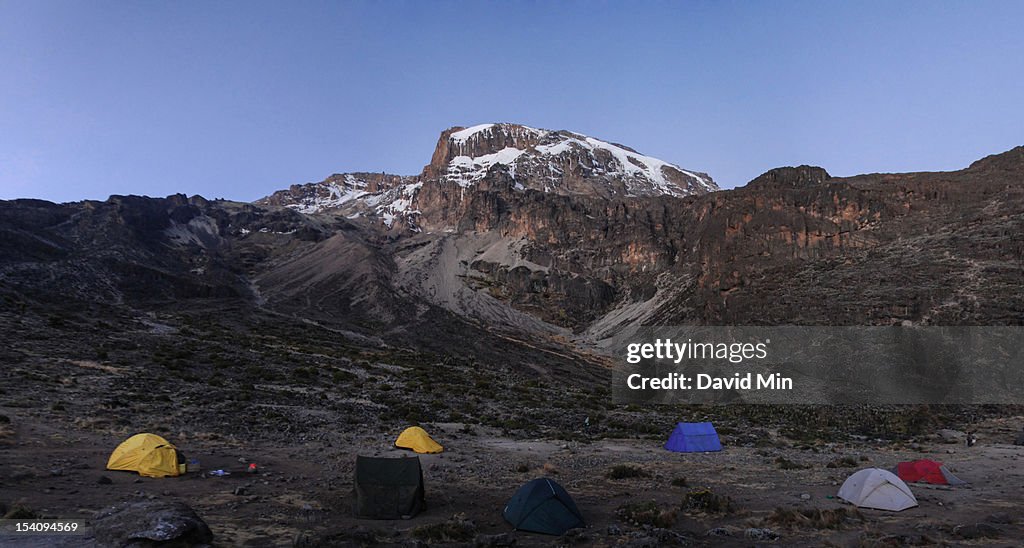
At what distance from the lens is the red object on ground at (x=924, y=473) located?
63.7ft

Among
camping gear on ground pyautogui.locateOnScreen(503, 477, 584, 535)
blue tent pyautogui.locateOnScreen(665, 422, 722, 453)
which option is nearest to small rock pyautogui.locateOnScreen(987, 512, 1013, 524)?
camping gear on ground pyautogui.locateOnScreen(503, 477, 584, 535)

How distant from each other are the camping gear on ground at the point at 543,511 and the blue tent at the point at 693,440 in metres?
14.6

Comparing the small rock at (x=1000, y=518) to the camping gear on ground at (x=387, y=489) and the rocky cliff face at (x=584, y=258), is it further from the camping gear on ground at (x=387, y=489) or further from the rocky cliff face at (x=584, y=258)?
the rocky cliff face at (x=584, y=258)

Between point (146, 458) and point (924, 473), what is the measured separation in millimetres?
24949

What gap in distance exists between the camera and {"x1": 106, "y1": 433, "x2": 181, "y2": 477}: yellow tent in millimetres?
17438

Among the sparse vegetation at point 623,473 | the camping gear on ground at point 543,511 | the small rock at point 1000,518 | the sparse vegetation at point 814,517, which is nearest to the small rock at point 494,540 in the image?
the camping gear on ground at point 543,511

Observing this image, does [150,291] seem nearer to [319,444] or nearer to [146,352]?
[146,352]

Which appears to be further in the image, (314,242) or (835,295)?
(314,242)

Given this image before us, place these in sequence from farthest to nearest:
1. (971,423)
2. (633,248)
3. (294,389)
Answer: (633,248)
(971,423)
(294,389)

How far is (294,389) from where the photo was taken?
37469 mm

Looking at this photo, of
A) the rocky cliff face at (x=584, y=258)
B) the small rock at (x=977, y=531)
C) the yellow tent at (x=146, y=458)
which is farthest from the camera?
the rocky cliff face at (x=584, y=258)

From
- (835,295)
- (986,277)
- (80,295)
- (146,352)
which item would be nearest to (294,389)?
(146,352)

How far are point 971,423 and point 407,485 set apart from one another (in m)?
44.1

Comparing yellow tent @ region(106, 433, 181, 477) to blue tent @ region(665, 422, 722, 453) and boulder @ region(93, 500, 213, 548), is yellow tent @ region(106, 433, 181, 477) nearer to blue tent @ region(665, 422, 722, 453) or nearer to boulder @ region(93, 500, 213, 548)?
boulder @ region(93, 500, 213, 548)
